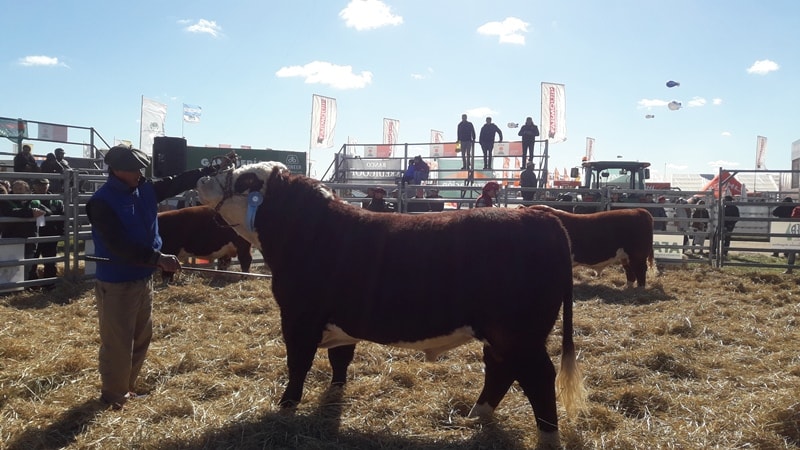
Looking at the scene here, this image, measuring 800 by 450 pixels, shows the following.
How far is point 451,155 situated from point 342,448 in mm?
14113

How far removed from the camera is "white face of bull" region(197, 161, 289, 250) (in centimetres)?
383

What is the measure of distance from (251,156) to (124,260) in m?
17.2

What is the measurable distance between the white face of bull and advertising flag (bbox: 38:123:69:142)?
12447mm

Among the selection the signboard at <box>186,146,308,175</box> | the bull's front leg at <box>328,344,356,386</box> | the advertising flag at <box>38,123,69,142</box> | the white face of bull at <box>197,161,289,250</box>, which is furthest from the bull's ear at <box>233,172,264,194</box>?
the signboard at <box>186,146,308,175</box>

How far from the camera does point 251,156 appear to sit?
66.8 ft

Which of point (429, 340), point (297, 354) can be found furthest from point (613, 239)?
point (297, 354)

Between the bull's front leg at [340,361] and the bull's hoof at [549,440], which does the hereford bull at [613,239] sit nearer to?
the bull's front leg at [340,361]

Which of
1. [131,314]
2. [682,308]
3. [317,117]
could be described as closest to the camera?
[131,314]

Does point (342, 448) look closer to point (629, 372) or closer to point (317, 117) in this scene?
point (629, 372)

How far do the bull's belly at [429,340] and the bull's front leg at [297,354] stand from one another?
0.11 m

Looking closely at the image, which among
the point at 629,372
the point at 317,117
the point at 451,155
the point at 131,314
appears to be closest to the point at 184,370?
the point at 131,314

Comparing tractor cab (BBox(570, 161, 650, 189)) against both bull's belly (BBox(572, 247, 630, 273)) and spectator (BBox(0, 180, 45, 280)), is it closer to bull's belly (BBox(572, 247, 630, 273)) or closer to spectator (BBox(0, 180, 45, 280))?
bull's belly (BBox(572, 247, 630, 273))

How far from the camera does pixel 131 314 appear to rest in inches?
153

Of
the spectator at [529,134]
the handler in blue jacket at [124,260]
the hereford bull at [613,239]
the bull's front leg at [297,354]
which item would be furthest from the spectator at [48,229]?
the spectator at [529,134]
